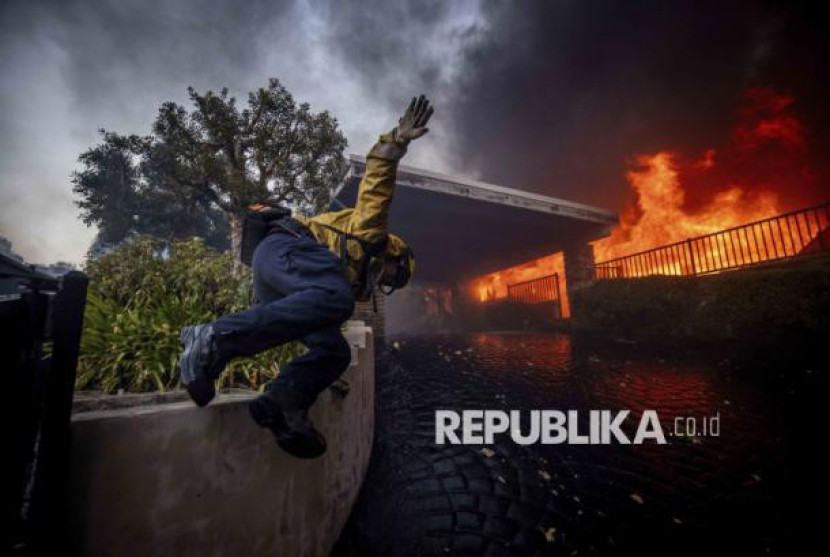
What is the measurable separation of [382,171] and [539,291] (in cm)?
1466

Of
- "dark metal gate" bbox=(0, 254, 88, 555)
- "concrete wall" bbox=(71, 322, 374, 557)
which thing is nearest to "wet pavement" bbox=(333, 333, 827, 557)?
"concrete wall" bbox=(71, 322, 374, 557)

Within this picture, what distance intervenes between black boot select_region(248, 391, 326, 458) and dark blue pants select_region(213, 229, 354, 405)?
0.08 meters

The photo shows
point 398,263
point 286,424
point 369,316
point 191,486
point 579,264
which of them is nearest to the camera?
point 191,486

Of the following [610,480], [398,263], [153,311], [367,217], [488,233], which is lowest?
[610,480]

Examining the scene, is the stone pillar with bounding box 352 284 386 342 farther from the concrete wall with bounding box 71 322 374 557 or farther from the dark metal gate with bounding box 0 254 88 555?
the dark metal gate with bounding box 0 254 88 555

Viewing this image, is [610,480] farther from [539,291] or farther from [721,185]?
[721,185]

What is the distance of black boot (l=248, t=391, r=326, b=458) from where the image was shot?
1375 mm

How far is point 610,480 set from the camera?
247 cm

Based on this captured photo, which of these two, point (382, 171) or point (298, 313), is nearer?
point (298, 313)

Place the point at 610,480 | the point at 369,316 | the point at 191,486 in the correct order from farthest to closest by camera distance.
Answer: the point at 369,316, the point at 610,480, the point at 191,486

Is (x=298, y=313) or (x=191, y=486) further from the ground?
(x=298, y=313)

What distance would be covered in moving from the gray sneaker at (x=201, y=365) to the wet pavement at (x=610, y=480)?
1467mm

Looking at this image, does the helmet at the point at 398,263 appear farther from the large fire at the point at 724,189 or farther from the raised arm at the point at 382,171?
the large fire at the point at 724,189

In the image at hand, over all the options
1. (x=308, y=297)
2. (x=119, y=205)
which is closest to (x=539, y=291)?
(x=308, y=297)
